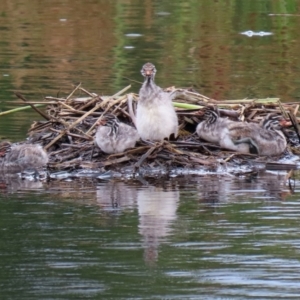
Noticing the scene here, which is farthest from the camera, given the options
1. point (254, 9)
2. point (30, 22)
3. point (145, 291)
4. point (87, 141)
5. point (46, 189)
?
point (254, 9)

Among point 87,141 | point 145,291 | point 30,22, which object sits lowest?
point 145,291

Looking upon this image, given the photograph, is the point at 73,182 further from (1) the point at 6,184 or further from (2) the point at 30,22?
(2) the point at 30,22

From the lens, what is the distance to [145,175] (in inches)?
393

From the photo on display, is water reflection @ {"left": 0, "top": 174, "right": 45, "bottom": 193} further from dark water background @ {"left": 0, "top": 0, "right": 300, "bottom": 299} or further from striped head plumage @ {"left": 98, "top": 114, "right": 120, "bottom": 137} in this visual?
striped head plumage @ {"left": 98, "top": 114, "right": 120, "bottom": 137}

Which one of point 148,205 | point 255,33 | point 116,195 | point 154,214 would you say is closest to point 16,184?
point 116,195

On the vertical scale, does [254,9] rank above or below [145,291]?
above

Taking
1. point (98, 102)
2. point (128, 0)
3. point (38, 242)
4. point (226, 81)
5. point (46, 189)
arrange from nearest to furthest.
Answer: point (38, 242)
point (46, 189)
point (98, 102)
point (226, 81)
point (128, 0)

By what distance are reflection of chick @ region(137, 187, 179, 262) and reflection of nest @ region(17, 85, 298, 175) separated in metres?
0.76

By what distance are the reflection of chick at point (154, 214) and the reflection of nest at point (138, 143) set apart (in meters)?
0.76

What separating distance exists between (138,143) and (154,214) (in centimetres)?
212

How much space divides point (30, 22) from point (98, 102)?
12317 millimetres

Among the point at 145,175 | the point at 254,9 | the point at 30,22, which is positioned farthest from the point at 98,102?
the point at 254,9

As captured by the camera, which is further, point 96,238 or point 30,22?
point 30,22

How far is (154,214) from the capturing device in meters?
8.41
